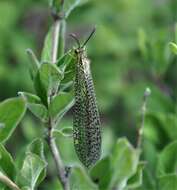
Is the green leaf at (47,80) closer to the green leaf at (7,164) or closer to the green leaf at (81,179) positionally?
the green leaf at (7,164)

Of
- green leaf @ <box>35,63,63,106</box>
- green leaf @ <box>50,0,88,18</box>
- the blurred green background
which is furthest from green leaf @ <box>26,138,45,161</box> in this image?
the blurred green background

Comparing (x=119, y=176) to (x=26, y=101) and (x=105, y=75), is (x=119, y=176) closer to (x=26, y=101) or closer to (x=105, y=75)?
(x=26, y=101)

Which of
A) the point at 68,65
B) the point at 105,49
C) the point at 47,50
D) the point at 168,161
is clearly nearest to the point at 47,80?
the point at 68,65

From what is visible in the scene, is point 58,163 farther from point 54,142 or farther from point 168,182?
point 168,182

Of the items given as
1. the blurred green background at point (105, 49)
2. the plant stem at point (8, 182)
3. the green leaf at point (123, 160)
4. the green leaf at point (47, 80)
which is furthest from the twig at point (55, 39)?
the blurred green background at point (105, 49)

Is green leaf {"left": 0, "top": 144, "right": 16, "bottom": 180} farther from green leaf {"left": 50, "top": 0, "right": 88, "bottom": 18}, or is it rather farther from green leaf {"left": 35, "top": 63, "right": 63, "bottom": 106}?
green leaf {"left": 50, "top": 0, "right": 88, "bottom": 18}

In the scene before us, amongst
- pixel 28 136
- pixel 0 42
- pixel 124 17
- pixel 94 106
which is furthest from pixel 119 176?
pixel 124 17
